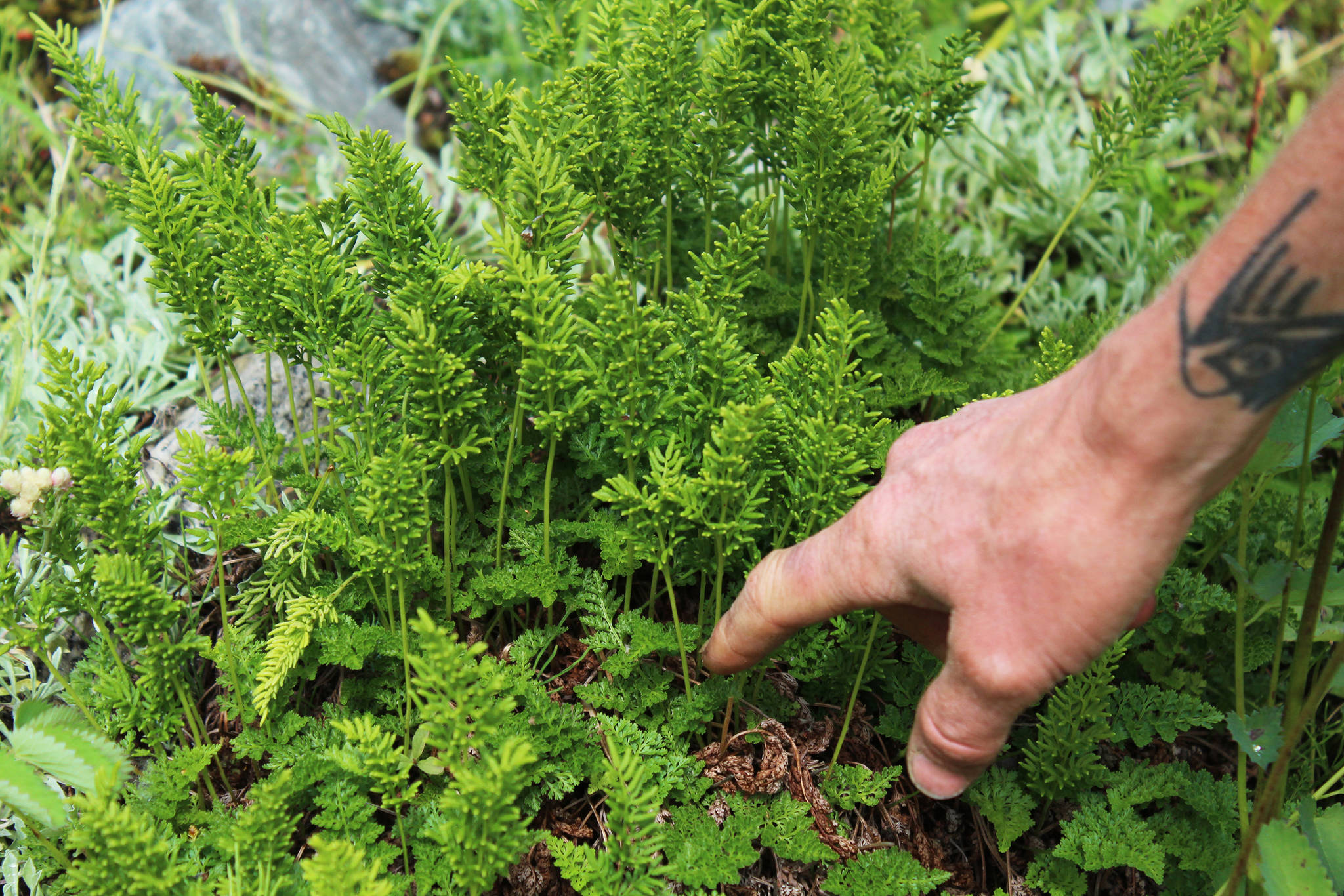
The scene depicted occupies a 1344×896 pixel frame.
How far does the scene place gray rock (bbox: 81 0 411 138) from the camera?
375cm

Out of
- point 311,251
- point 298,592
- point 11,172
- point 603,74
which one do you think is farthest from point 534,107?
point 11,172

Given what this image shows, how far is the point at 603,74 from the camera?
176 centimetres

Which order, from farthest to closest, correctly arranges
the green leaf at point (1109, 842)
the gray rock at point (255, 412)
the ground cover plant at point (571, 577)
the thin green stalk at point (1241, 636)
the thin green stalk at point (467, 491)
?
the gray rock at point (255, 412)
the thin green stalk at point (467, 491)
the thin green stalk at point (1241, 636)
the green leaf at point (1109, 842)
the ground cover plant at point (571, 577)

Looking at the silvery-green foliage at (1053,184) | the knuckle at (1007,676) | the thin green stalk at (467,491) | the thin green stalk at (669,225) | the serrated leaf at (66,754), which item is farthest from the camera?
the silvery-green foliage at (1053,184)

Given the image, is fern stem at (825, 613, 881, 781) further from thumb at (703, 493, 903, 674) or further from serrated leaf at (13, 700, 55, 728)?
serrated leaf at (13, 700, 55, 728)

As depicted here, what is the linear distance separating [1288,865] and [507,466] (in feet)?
4.44

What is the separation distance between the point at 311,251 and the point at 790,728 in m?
1.26

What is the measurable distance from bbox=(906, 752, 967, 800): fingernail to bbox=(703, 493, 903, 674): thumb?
0.25m

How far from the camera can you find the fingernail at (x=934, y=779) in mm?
1392

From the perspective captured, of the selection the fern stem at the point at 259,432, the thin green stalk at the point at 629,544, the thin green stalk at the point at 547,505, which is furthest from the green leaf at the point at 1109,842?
the fern stem at the point at 259,432

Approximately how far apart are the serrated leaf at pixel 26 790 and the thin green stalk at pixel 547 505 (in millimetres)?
836

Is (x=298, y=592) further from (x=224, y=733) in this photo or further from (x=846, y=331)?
(x=846, y=331)

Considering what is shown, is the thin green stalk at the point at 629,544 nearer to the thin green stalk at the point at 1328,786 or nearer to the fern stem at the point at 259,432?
the fern stem at the point at 259,432

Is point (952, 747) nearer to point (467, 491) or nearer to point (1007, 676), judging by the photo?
point (1007, 676)
